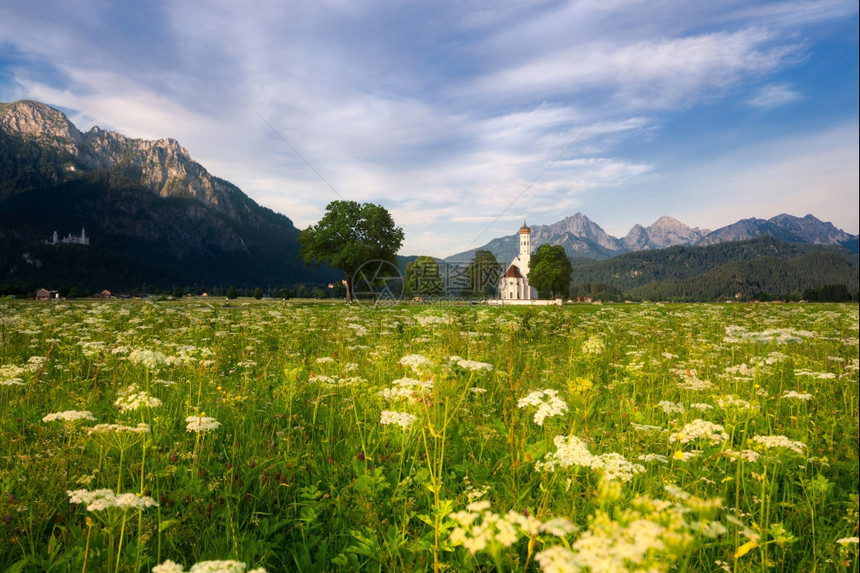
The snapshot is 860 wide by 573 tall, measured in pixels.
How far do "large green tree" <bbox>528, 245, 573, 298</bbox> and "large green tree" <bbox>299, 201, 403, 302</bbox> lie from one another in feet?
166

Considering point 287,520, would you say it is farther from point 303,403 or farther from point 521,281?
point 521,281

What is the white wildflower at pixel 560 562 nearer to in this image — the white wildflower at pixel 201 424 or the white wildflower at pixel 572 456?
the white wildflower at pixel 572 456

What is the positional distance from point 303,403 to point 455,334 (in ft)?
11.8

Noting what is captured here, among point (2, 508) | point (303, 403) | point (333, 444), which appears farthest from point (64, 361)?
point (333, 444)

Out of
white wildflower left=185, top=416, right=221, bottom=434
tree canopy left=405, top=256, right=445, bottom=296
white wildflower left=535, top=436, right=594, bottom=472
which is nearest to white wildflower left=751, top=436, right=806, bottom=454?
white wildflower left=535, top=436, right=594, bottom=472

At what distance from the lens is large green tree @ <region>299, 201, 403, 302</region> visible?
54812mm

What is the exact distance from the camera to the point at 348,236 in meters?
55.5

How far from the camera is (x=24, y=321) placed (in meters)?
12.0

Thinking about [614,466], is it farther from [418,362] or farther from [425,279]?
[425,279]

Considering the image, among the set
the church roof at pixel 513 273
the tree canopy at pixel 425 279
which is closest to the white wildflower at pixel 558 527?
the tree canopy at pixel 425 279

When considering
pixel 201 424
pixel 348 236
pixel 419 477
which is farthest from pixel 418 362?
pixel 348 236

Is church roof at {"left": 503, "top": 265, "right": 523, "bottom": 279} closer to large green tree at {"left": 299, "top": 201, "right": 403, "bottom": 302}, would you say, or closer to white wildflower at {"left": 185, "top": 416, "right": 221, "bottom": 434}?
large green tree at {"left": 299, "top": 201, "right": 403, "bottom": 302}

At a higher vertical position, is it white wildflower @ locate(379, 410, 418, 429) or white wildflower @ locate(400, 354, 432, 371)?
white wildflower @ locate(400, 354, 432, 371)

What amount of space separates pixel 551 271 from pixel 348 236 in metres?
56.0
